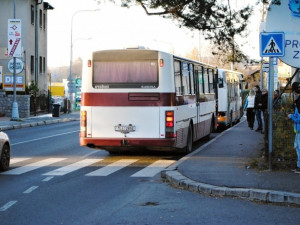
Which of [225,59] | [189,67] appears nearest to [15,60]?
[189,67]

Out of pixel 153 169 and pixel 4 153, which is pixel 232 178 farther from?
pixel 4 153

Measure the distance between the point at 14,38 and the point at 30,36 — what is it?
14.5 metres

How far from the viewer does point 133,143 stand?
15234 mm

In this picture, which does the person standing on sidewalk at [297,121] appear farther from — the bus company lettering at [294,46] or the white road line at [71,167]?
the white road line at [71,167]

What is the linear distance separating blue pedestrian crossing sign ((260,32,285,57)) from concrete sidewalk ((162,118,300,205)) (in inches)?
93.5

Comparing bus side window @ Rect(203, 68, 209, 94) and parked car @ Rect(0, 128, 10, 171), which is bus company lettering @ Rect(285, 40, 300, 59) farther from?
bus side window @ Rect(203, 68, 209, 94)

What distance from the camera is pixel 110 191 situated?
10.2 m

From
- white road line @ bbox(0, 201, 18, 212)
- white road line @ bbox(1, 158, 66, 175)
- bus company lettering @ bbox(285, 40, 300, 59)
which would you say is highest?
bus company lettering @ bbox(285, 40, 300, 59)

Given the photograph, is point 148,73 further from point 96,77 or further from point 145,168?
point 145,168

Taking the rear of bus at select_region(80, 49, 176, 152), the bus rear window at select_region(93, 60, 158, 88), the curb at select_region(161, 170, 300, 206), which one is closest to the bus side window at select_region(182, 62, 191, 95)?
the rear of bus at select_region(80, 49, 176, 152)

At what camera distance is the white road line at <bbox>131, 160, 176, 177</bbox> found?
→ 12.6 m

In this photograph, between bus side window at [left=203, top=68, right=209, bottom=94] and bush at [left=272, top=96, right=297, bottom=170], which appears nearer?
bush at [left=272, top=96, right=297, bottom=170]

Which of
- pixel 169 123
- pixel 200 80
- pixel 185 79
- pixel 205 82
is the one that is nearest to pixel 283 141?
pixel 169 123

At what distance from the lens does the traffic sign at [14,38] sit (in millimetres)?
34594
